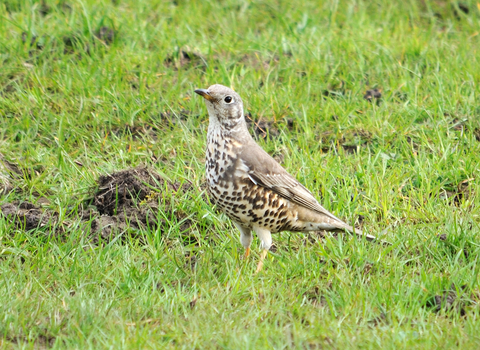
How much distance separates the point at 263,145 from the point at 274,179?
1.50 meters

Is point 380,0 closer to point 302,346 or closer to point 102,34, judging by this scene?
point 102,34

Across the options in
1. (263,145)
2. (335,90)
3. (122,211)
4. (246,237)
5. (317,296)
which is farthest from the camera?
(335,90)

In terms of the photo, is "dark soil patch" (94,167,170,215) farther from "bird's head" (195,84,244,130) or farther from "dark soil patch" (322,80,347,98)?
"dark soil patch" (322,80,347,98)

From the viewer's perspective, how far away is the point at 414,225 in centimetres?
560

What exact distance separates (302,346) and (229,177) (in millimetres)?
1431

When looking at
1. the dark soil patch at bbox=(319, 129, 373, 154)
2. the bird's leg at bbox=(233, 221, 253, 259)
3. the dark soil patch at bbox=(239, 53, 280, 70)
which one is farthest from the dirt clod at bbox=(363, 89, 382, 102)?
the bird's leg at bbox=(233, 221, 253, 259)

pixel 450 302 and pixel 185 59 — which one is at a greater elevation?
pixel 450 302

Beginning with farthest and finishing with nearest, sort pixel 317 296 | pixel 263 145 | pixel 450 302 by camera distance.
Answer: pixel 263 145 → pixel 317 296 → pixel 450 302

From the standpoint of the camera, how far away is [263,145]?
6.70 meters

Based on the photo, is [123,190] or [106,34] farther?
[106,34]

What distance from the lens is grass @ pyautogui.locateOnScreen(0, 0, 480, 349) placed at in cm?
428

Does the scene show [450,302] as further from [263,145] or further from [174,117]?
[174,117]

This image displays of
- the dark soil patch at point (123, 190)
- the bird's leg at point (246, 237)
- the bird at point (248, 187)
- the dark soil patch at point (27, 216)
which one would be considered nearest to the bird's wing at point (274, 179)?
the bird at point (248, 187)

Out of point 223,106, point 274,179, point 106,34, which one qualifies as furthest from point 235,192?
point 106,34
